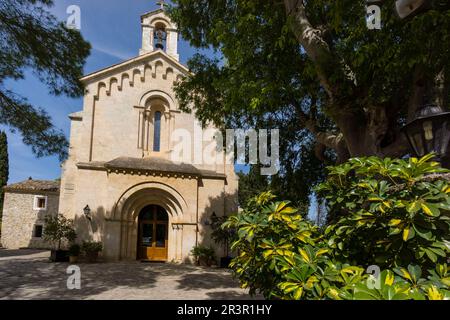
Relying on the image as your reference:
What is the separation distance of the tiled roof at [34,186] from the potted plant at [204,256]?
1919 cm

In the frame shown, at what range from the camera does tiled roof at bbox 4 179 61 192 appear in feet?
88.9

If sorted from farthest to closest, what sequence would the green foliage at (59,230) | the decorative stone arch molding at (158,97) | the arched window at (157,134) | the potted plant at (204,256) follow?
the arched window at (157,134), the decorative stone arch molding at (158,97), the potted plant at (204,256), the green foliage at (59,230)

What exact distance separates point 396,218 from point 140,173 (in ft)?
46.5

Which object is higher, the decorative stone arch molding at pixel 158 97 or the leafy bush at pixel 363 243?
the decorative stone arch molding at pixel 158 97

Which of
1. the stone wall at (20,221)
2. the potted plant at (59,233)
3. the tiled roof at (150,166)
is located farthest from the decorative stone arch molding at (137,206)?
the stone wall at (20,221)

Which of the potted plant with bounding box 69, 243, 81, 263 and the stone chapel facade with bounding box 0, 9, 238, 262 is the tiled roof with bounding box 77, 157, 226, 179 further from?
the potted plant with bounding box 69, 243, 81, 263

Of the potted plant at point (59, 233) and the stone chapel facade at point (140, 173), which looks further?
the stone chapel facade at point (140, 173)

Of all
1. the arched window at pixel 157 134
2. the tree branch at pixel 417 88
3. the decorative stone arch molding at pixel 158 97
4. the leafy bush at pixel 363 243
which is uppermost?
the decorative stone arch molding at pixel 158 97

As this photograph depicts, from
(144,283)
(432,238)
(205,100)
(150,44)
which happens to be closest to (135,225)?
(144,283)

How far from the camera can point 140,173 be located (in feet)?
51.0

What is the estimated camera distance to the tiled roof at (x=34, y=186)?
88.9 feet

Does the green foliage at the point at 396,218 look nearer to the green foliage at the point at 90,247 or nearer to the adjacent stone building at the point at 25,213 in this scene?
the green foliage at the point at 90,247

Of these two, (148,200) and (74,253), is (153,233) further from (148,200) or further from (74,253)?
(74,253)
